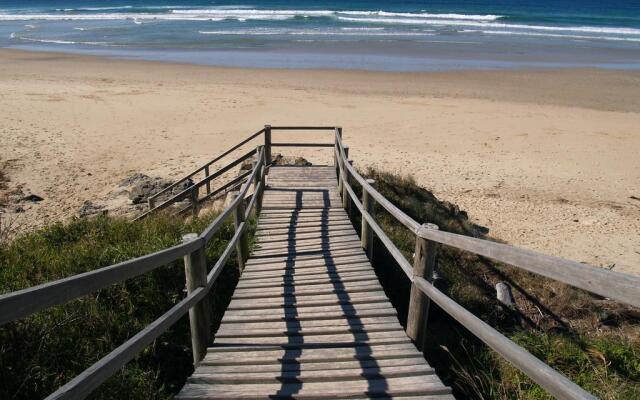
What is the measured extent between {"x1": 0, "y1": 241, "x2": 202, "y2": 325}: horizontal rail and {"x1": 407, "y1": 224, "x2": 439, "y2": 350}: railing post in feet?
6.60

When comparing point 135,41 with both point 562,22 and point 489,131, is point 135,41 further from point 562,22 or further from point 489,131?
point 562,22

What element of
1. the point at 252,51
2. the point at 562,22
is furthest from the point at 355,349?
the point at 562,22

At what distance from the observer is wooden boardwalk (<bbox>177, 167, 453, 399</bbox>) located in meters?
3.32

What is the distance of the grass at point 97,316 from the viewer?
11.5ft

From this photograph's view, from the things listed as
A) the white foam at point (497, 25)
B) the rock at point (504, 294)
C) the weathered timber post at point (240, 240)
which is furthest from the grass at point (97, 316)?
the white foam at point (497, 25)

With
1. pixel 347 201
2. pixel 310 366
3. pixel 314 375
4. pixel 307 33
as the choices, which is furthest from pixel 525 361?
pixel 307 33

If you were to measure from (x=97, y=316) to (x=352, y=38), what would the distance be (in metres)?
46.3

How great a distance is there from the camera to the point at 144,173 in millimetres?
14320

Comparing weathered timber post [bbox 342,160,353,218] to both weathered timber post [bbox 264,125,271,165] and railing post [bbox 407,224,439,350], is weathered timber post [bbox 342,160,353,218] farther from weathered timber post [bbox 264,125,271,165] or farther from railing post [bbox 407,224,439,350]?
railing post [bbox 407,224,439,350]

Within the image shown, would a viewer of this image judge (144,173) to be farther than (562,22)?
No

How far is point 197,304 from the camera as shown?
151 inches

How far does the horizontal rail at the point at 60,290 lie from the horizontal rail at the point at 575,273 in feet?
6.64

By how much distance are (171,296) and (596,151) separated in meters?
16.5

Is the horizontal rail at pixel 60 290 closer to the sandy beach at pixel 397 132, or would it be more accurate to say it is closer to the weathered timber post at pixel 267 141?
the weathered timber post at pixel 267 141
